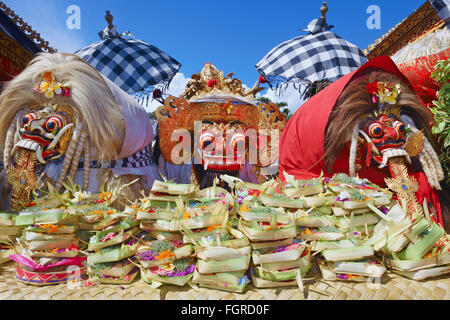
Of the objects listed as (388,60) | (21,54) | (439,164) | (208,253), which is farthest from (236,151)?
(21,54)

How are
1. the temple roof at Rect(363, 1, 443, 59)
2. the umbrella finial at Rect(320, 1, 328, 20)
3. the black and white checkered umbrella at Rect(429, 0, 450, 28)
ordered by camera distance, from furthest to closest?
the umbrella finial at Rect(320, 1, 328, 20), the temple roof at Rect(363, 1, 443, 59), the black and white checkered umbrella at Rect(429, 0, 450, 28)

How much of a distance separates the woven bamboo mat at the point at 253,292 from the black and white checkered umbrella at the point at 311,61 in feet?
Answer: 10.1

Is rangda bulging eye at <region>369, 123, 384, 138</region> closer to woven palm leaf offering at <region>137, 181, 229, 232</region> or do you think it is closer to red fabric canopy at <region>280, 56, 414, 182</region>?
red fabric canopy at <region>280, 56, 414, 182</region>

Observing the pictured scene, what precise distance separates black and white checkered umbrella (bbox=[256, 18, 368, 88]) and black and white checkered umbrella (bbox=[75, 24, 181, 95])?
58.9 inches

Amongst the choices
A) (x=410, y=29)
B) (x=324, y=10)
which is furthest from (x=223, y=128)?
(x=324, y=10)

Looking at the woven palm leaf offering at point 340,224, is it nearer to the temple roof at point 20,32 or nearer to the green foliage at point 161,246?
the green foliage at point 161,246

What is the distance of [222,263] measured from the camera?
40.9 inches

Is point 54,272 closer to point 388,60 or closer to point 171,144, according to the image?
point 171,144

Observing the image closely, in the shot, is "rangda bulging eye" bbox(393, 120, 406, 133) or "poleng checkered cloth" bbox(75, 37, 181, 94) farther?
"poleng checkered cloth" bbox(75, 37, 181, 94)

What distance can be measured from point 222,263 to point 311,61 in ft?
11.5

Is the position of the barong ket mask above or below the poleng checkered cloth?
below

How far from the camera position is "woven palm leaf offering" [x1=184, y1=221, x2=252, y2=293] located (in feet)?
3.40

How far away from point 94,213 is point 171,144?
988 mm

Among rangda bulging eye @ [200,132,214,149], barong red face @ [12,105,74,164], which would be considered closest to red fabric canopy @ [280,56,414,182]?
rangda bulging eye @ [200,132,214,149]
